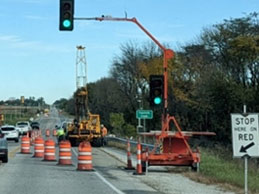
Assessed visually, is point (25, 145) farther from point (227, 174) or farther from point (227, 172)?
point (227, 174)

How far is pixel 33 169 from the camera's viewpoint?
77.4ft

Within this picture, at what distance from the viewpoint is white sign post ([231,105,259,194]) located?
579 inches

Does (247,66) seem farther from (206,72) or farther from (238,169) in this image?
(238,169)

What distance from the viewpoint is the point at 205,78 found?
57.2 meters

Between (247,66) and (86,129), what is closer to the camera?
(86,129)

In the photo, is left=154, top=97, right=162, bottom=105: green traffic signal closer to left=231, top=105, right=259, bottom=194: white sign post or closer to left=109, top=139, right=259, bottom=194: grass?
left=109, top=139, right=259, bottom=194: grass

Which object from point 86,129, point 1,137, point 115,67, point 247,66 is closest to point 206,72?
point 247,66

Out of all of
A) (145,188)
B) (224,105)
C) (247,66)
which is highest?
(247,66)

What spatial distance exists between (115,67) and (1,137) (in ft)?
180

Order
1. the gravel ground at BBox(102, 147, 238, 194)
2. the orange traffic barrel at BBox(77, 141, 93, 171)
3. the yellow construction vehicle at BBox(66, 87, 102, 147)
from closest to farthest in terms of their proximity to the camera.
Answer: the gravel ground at BBox(102, 147, 238, 194), the orange traffic barrel at BBox(77, 141, 93, 171), the yellow construction vehicle at BBox(66, 87, 102, 147)

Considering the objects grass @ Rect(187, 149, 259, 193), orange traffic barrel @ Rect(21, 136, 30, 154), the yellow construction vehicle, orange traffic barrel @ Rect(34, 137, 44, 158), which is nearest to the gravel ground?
grass @ Rect(187, 149, 259, 193)

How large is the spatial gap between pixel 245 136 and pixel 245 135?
26 mm

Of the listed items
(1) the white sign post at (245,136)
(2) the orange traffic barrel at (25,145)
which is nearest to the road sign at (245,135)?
(1) the white sign post at (245,136)

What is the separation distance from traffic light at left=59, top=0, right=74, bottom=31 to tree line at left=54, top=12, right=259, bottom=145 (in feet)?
102
